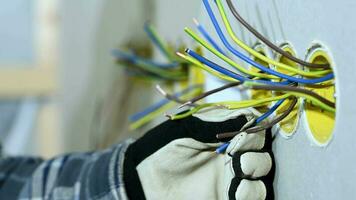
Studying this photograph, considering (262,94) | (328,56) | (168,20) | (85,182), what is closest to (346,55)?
(328,56)

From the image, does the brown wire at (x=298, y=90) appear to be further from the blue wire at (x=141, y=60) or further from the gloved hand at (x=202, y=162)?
the blue wire at (x=141, y=60)

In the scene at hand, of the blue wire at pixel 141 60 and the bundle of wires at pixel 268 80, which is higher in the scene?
the bundle of wires at pixel 268 80

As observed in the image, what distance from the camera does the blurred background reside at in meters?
0.96

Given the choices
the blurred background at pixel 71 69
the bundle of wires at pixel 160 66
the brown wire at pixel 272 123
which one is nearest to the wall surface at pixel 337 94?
the brown wire at pixel 272 123

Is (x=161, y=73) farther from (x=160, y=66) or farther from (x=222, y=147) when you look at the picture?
(x=222, y=147)

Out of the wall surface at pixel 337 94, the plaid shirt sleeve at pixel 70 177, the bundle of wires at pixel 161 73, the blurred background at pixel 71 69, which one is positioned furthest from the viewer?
the blurred background at pixel 71 69

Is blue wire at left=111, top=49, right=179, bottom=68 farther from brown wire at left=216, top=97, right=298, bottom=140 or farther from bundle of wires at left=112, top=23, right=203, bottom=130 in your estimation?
brown wire at left=216, top=97, right=298, bottom=140

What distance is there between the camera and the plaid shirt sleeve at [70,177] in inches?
16.2

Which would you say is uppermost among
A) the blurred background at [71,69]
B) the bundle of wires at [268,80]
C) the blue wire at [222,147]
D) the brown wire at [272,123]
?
the bundle of wires at [268,80]

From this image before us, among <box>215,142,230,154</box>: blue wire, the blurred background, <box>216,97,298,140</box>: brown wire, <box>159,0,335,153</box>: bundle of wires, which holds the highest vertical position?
<box>159,0,335,153</box>: bundle of wires

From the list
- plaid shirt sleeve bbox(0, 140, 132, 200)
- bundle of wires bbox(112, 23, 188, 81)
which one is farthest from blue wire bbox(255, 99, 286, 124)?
bundle of wires bbox(112, 23, 188, 81)

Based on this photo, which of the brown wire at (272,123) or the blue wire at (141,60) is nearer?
Answer: the brown wire at (272,123)

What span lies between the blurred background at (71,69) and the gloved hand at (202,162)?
13 centimetres

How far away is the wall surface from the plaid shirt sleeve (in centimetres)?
13
